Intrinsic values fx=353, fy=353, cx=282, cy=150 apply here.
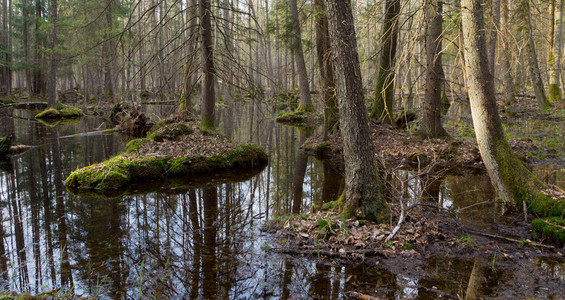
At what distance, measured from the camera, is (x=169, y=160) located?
9594 millimetres

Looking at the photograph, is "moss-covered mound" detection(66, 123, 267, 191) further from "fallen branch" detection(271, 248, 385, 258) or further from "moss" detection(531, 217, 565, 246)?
"moss" detection(531, 217, 565, 246)

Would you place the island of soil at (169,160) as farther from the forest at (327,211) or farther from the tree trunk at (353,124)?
the tree trunk at (353,124)

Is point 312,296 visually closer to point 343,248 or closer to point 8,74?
point 343,248

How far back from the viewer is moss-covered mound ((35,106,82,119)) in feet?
74.9

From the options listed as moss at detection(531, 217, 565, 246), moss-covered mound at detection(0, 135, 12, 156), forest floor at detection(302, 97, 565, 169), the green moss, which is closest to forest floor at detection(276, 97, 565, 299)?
moss at detection(531, 217, 565, 246)

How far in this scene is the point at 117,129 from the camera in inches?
687

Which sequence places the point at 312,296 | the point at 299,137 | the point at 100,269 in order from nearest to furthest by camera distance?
the point at 312,296 → the point at 100,269 → the point at 299,137

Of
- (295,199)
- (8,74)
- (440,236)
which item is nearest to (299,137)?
(295,199)

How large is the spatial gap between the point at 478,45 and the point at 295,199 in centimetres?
438

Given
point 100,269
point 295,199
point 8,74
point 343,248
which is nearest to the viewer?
point 100,269

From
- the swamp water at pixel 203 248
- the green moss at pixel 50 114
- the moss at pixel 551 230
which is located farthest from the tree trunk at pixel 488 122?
the green moss at pixel 50 114

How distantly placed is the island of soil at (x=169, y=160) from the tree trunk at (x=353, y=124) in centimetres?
548

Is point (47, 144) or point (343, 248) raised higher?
point (47, 144)

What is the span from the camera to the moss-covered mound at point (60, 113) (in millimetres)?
22833
